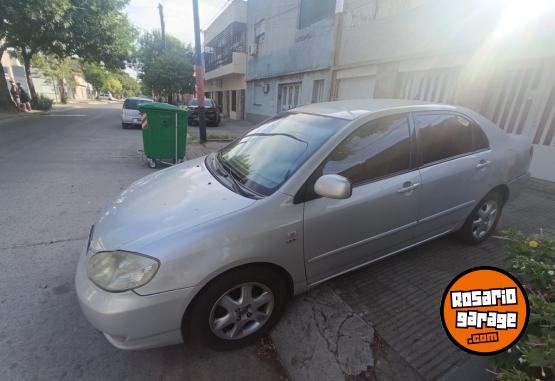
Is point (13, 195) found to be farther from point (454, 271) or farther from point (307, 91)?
point (307, 91)

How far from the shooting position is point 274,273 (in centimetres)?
199

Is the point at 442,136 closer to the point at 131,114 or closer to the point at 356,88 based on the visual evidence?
the point at 356,88

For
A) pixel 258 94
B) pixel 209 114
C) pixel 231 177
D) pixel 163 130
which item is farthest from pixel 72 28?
pixel 231 177

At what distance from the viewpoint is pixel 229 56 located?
779 inches

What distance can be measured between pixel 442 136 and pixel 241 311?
2.32 m

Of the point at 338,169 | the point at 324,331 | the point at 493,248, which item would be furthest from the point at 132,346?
the point at 493,248

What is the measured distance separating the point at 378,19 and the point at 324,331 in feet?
29.5

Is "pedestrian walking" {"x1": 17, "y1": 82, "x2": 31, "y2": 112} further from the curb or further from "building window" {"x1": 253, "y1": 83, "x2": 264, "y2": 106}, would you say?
the curb

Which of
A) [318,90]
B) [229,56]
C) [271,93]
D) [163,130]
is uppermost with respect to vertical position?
[229,56]

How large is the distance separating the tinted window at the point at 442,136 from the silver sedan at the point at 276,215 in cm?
1

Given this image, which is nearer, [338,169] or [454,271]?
[338,169]

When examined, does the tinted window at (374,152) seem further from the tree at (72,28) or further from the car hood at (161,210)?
the tree at (72,28)

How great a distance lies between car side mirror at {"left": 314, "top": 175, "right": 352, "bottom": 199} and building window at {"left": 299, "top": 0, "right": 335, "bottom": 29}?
1051 centimetres

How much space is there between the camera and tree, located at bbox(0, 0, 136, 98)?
11.9m
